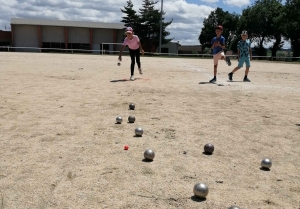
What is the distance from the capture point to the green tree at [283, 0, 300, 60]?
52.4 m

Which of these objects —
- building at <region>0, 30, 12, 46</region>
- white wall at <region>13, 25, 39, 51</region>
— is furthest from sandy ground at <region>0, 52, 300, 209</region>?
building at <region>0, 30, 12, 46</region>

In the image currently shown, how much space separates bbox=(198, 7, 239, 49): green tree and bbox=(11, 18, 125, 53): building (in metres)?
31.5

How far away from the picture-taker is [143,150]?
13.4 ft

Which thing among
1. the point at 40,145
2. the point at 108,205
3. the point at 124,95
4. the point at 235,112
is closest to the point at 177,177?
the point at 108,205

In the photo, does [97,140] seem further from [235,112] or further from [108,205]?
[235,112]

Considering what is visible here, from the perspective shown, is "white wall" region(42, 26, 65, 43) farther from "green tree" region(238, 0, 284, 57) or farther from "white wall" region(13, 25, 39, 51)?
"green tree" region(238, 0, 284, 57)

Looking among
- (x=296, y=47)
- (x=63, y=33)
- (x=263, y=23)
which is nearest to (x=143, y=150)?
(x=63, y=33)

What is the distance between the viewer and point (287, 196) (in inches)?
117

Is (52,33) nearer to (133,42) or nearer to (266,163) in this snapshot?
(133,42)

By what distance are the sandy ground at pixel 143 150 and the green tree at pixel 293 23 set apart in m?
51.8

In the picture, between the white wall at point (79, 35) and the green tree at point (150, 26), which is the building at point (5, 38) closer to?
the white wall at point (79, 35)

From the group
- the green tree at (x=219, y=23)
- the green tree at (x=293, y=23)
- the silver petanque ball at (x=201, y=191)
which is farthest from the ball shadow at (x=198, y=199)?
the green tree at (x=219, y=23)

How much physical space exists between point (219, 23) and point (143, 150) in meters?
82.8

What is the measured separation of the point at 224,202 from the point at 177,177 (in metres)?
0.64
